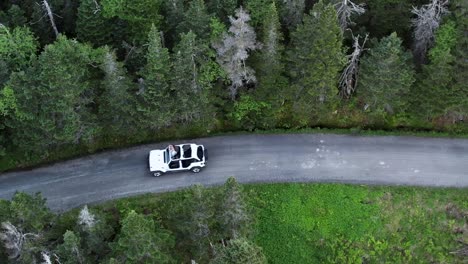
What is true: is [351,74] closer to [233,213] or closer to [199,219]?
[233,213]

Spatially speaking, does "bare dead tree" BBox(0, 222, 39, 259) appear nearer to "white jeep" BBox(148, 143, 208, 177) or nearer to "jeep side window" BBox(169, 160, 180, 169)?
"white jeep" BBox(148, 143, 208, 177)

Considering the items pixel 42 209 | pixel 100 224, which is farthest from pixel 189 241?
pixel 42 209

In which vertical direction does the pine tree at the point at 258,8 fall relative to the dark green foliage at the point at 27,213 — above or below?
above

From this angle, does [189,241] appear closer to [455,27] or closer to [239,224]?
[239,224]

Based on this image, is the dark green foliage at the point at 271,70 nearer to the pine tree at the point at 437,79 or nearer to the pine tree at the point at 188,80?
the pine tree at the point at 188,80

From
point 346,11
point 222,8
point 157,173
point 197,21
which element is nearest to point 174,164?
point 157,173

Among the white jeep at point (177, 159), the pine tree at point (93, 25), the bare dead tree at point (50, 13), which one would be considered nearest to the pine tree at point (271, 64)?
the white jeep at point (177, 159)
